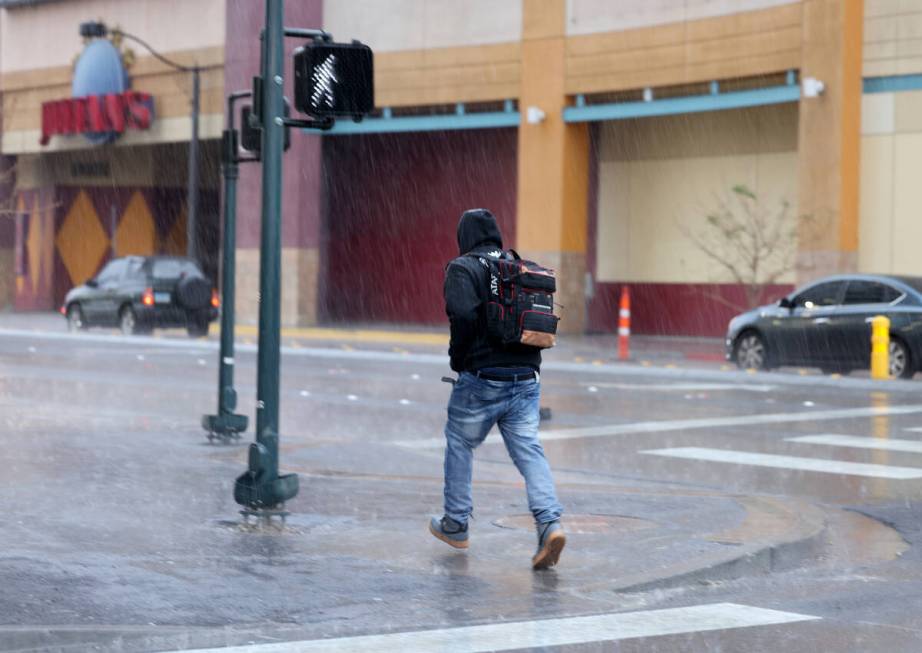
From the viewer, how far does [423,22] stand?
1464 inches

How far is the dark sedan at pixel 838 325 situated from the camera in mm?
22047

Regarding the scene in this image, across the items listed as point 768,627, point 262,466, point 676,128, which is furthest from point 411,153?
point 768,627

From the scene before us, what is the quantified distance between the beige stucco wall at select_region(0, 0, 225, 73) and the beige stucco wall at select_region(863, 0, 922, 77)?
19.0 m

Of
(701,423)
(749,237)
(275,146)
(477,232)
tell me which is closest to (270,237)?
(275,146)

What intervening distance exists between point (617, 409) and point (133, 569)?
10.9 m

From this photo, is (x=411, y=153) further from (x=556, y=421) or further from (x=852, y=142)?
(x=556, y=421)

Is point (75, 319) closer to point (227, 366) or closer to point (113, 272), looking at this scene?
point (113, 272)

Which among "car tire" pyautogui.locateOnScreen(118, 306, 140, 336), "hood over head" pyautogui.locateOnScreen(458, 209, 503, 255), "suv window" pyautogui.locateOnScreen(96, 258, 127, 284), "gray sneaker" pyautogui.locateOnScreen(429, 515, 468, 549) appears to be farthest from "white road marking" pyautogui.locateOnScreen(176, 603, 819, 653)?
"suv window" pyautogui.locateOnScreen(96, 258, 127, 284)

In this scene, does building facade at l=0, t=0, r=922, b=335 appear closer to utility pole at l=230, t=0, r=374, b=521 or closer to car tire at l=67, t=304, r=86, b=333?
car tire at l=67, t=304, r=86, b=333

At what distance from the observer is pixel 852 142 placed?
28.3m

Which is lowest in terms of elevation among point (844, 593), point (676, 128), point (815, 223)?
point (844, 593)

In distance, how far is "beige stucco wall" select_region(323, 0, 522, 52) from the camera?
35.6 meters

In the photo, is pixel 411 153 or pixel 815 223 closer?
pixel 815 223

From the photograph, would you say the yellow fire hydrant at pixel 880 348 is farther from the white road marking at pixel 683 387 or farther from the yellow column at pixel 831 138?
the yellow column at pixel 831 138
